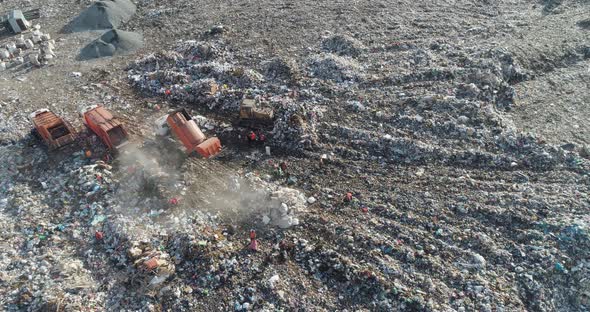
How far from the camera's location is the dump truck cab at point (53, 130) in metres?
8.03

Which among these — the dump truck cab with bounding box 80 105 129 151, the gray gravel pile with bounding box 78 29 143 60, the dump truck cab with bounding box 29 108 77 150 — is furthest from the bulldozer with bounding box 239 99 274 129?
the gray gravel pile with bounding box 78 29 143 60

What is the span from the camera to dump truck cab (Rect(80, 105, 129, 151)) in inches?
306

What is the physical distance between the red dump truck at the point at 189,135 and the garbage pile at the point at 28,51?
534cm

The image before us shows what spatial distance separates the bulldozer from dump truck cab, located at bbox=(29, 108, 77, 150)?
3.44 metres

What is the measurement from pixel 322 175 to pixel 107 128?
413 cm

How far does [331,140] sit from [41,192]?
548 cm

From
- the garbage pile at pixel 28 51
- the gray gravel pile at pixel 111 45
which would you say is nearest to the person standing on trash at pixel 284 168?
the gray gravel pile at pixel 111 45

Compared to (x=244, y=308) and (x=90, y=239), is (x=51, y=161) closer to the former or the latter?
(x=90, y=239)

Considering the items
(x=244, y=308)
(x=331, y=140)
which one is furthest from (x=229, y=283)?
(x=331, y=140)

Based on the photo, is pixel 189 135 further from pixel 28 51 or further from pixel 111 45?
pixel 28 51

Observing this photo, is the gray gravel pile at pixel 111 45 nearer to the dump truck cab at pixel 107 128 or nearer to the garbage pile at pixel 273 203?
the dump truck cab at pixel 107 128

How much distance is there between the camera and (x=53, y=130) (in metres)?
8.14

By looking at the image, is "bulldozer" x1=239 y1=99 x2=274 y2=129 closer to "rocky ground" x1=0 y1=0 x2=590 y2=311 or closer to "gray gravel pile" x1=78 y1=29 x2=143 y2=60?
"rocky ground" x1=0 y1=0 x2=590 y2=311

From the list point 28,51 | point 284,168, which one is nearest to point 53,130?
point 28,51
